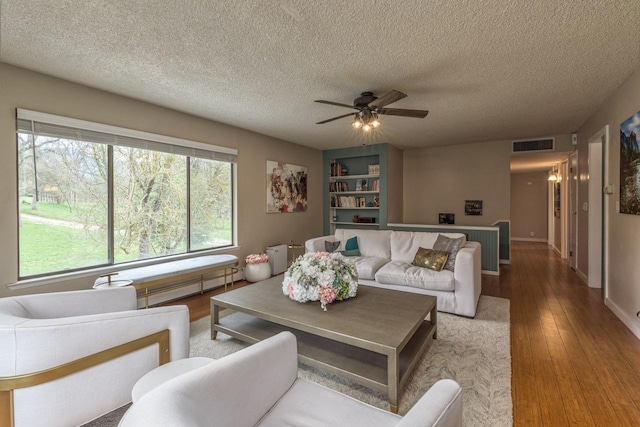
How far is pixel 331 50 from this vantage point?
90.6 inches

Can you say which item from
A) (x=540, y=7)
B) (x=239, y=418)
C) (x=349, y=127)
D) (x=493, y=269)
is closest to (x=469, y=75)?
(x=540, y=7)

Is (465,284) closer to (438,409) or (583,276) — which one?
(438,409)

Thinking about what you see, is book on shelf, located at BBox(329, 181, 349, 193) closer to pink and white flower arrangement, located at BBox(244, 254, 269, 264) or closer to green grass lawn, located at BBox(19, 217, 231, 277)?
pink and white flower arrangement, located at BBox(244, 254, 269, 264)

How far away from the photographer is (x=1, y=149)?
2.51 metres

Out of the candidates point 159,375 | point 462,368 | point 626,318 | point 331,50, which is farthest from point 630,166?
point 159,375

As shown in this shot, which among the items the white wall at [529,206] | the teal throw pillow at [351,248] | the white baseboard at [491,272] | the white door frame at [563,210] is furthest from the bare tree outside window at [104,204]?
the white wall at [529,206]

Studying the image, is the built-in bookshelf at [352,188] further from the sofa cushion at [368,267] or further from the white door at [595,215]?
the white door at [595,215]

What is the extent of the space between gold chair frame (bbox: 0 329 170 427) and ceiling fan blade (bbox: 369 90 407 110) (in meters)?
2.54

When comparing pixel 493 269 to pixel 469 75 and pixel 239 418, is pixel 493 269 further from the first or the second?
pixel 239 418

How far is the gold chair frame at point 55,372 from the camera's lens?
4.09 feet

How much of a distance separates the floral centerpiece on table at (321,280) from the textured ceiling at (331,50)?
1740 mm

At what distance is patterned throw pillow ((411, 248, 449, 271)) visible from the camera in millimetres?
3361

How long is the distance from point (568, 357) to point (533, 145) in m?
4.40

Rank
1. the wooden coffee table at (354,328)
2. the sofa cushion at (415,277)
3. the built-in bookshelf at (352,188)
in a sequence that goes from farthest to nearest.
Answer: the built-in bookshelf at (352,188) → the sofa cushion at (415,277) → the wooden coffee table at (354,328)
